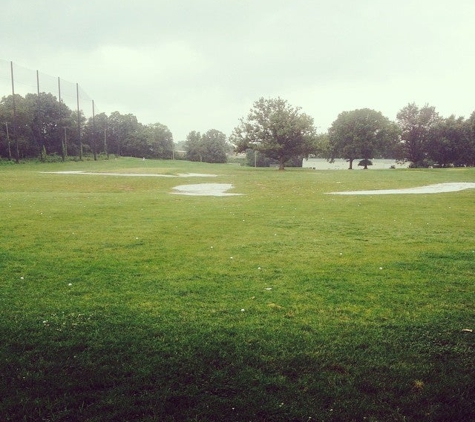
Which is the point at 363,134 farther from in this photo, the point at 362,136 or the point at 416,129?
the point at 416,129

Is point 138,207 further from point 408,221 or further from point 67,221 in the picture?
point 408,221

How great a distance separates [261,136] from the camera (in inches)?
2073

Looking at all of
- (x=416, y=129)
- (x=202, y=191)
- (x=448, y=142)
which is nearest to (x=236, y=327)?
(x=202, y=191)

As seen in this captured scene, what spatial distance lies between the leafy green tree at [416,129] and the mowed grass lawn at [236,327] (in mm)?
88755

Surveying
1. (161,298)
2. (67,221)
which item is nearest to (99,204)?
(67,221)

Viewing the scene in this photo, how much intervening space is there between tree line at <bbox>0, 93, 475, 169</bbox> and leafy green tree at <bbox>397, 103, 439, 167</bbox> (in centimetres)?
22

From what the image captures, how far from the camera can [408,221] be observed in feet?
39.7

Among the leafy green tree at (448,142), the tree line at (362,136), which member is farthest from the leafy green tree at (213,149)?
the leafy green tree at (448,142)

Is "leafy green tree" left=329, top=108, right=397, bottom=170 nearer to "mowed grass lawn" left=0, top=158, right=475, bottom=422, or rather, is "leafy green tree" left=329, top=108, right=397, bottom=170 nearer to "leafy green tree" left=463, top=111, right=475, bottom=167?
"leafy green tree" left=463, top=111, right=475, bottom=167

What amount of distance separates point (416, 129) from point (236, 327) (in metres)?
97.6

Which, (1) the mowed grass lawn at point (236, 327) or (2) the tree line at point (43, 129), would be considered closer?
(1) the mowed grass lawn at point (236, 327)

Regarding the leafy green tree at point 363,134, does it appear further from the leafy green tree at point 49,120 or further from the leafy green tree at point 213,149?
the leafy green tree at point 49,120

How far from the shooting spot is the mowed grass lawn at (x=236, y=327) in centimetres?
329

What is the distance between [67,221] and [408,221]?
1109 centimetres
